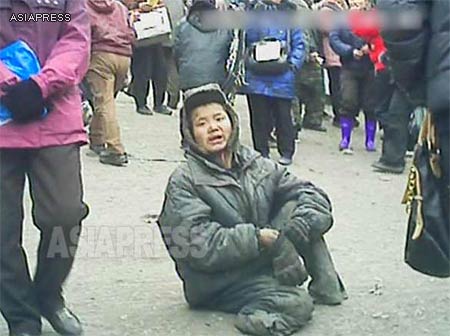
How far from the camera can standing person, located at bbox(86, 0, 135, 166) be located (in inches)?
363

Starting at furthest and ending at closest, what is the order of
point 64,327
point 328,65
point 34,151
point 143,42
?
point 328,65 < point 143,42 < point 64,327 < point 34,151

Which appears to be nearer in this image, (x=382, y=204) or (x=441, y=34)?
(x=441, y=34)

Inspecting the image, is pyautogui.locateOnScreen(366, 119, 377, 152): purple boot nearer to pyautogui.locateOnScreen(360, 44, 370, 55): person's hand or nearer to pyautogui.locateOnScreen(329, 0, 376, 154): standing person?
pyautogui.locateOnScreen(329, 0, 376, 154): standing person

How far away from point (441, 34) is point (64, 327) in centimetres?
224

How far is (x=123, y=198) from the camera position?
26.9 feet

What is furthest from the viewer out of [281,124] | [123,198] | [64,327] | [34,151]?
[281,124]

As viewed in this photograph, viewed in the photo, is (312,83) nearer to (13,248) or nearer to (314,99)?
(314,99)

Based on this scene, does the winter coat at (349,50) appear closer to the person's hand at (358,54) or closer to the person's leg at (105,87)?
the person's hand at (358,54)

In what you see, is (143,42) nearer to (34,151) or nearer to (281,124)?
(281,124)

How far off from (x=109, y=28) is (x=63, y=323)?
481cm

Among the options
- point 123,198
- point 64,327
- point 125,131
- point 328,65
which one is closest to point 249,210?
point 64,327

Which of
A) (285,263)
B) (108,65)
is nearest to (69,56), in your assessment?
(285,263)

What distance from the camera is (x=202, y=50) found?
357 inches

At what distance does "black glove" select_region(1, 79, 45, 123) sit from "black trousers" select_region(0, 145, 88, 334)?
19 centimetres
